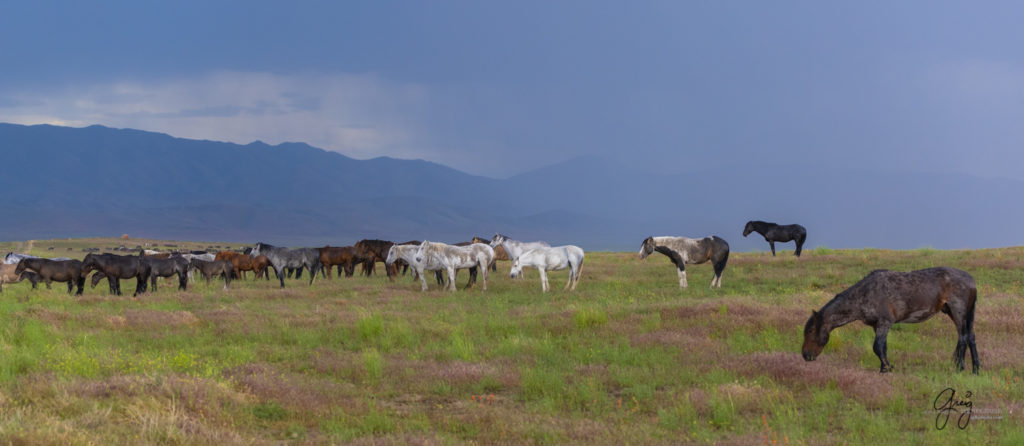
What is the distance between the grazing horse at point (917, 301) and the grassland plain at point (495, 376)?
587 millimetres

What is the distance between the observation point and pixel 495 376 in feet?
41.9

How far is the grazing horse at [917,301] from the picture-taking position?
12523 millimetres

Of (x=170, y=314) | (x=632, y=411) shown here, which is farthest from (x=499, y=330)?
(x=170, y=314)

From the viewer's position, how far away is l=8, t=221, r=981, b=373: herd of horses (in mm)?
12625

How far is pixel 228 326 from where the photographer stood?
19188 mm

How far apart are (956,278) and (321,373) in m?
11.8

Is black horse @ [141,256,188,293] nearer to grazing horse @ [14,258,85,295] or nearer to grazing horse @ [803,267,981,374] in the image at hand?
grazing horse @ [14,258,85,295]

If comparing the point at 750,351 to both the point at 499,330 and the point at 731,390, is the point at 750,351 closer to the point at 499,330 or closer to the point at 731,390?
the point at 731,390

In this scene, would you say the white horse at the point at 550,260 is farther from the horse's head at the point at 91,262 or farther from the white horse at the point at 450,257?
the horse's head at the point at 91,262

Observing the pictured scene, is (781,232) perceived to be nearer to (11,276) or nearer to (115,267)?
→ (115,267)

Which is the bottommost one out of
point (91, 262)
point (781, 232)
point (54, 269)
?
point (54, 269)

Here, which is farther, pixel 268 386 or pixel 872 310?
pixel 872 310

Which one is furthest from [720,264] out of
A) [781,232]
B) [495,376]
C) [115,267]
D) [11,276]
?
[11,276]

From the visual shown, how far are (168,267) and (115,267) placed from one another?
10.3 ft
